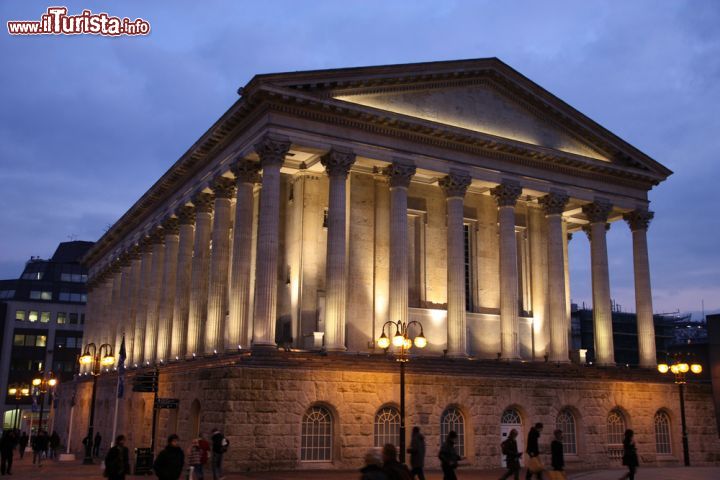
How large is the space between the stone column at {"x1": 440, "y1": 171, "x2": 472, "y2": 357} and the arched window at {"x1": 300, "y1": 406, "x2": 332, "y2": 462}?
8.03 metres

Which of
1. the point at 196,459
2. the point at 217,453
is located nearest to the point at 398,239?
the point at 217,453

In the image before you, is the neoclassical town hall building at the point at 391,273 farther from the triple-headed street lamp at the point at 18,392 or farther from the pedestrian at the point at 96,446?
the triple-headed street lamp at the point at 18,392

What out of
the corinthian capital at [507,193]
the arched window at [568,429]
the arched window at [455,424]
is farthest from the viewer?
the corinthian capital at [507,193]

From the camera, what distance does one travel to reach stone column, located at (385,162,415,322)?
3778 centimetres

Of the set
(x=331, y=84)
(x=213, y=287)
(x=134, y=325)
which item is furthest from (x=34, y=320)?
(x=331, y=84)

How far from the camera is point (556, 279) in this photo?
44.1 metres

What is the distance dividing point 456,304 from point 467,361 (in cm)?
291

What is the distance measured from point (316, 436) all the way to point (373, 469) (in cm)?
2268

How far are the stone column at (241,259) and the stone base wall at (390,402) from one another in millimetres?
1950

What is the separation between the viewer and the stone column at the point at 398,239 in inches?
1487

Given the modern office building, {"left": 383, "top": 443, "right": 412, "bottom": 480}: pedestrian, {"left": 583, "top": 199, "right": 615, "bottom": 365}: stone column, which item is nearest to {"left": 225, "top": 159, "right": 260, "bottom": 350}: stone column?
{"left": 583, "top": 199, "right": 615, "bottom": 365}: stone column

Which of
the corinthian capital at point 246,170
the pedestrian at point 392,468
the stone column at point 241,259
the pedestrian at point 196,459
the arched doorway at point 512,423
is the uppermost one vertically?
the corinthian capital at point 246,170

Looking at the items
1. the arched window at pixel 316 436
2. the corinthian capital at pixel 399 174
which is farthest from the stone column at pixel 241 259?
the corinthian capital at pixel 399 174

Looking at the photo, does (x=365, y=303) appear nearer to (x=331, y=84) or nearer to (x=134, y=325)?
(x=331, y=84)
